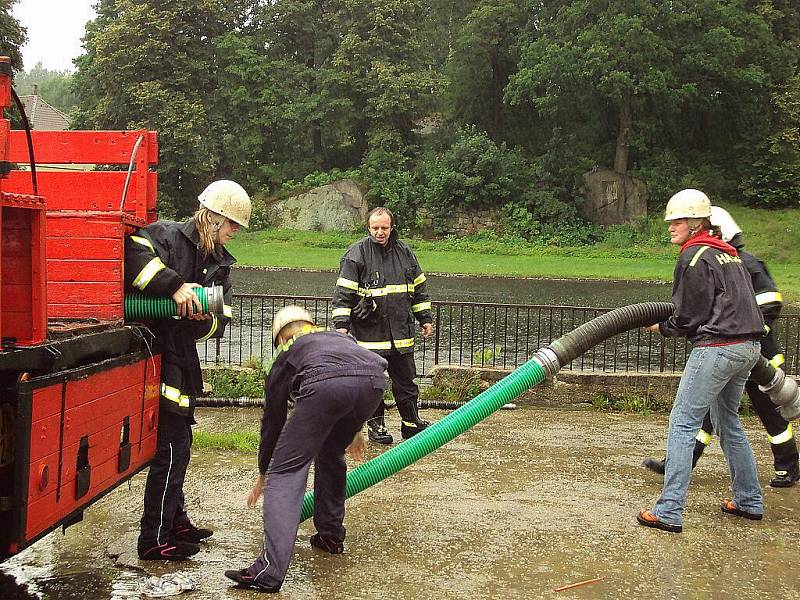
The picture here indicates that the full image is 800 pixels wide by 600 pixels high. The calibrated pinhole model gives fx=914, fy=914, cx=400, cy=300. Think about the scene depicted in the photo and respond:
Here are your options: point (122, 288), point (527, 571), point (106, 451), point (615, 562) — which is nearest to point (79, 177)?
point (122, 288)

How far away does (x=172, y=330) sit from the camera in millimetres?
4418

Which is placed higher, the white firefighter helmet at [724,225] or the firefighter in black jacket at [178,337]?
the white firefighter helmet at [724,225]

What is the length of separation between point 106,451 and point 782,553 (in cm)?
341

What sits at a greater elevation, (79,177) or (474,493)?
(79,177)

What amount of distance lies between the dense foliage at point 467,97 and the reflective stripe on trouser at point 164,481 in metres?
32.6

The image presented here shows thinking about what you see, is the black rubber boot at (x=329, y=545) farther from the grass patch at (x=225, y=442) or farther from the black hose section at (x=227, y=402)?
the black hose section at (x=227, y=402)

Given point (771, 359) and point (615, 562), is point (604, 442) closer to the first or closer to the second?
point (771, 359)

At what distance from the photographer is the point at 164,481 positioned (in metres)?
4.37

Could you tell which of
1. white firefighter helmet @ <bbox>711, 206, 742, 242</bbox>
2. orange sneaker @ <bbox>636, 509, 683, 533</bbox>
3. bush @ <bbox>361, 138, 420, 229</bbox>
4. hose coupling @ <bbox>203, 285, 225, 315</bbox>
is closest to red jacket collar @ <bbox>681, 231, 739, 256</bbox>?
white firefighter helmet @ <bbox>711, 206, 742, 242</bbox>

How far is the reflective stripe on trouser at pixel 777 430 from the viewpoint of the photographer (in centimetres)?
591

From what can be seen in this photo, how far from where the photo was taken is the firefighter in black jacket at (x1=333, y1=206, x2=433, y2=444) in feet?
22.6

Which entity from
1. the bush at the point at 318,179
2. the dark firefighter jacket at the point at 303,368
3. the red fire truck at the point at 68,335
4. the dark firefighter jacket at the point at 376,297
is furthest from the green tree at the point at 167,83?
the dark firefighter jacket at the point at 303,368

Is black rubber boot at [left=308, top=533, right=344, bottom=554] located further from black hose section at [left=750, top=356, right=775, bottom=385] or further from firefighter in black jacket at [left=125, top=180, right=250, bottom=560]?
black hose section at [left=750, top=356, right=775, bottom=385]

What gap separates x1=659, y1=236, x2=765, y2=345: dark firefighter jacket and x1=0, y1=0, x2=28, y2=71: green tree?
2713 centimetres
